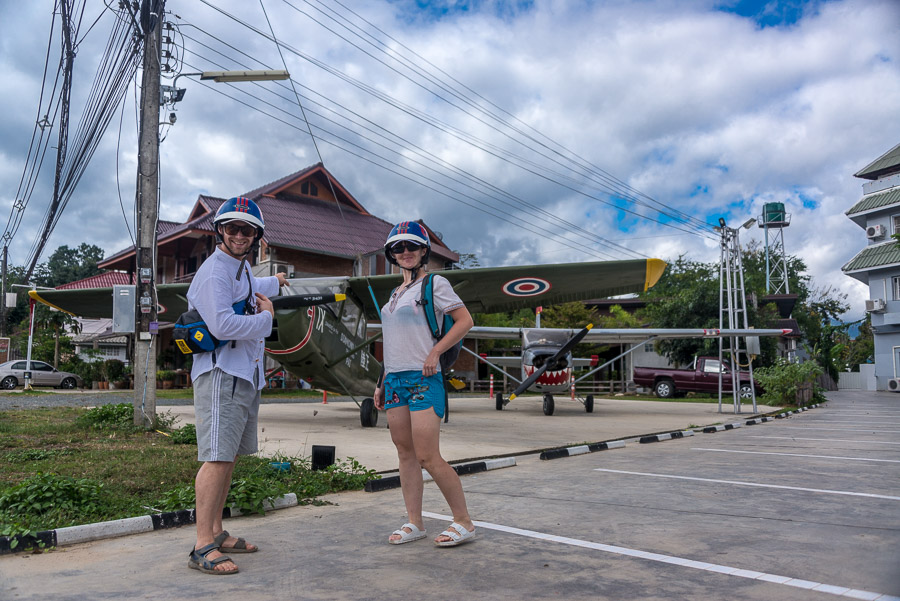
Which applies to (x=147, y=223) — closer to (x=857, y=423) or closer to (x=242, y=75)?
(x=242, y=75)

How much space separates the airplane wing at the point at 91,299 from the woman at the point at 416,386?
28.5ft

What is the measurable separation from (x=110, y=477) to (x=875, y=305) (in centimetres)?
3783

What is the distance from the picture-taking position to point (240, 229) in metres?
3.45

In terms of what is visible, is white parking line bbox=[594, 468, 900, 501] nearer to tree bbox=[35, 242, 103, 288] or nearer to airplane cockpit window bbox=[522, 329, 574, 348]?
airplane cockpit window bbox=[522, 329, 574, 348]

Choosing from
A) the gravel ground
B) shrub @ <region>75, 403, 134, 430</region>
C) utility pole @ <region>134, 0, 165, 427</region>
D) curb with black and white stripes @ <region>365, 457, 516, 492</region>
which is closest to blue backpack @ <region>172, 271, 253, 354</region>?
curb with black and white stripes @ <region>365, 457, 516, 492</region>

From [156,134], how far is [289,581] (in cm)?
801

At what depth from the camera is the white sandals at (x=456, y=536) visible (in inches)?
137

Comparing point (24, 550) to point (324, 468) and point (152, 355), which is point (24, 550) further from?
point (152, 355)

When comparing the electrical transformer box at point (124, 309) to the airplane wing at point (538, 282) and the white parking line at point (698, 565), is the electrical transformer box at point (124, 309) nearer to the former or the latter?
the airplane wing at point (538, 282)

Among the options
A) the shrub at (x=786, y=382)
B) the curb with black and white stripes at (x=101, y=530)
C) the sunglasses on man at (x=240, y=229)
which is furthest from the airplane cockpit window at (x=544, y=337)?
the sunglasses on man at (x=240, y=229)

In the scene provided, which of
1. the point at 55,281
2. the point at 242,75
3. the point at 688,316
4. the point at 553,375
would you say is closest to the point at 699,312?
the point at 688,316

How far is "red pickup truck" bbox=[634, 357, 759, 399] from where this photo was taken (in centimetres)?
2642

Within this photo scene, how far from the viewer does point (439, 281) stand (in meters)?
3.76

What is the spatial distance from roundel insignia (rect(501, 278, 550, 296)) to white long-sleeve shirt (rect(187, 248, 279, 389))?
26.9 ft
